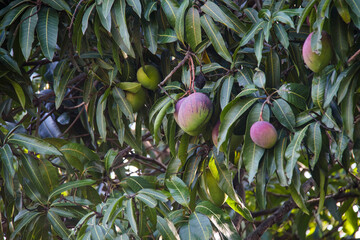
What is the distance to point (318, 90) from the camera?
1.44m

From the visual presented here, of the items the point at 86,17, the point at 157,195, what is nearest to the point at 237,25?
the point at 86,17

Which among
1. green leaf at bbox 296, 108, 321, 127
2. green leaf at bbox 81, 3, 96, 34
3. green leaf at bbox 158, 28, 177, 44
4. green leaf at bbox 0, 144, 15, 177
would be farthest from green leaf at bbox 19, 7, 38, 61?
green leaf at bbox 296, 108, 321, 127

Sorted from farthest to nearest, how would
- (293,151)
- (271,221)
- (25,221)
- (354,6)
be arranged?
(271,221) → (25,221) → (293,151) → (354,6)

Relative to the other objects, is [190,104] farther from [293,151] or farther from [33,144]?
[33,144]

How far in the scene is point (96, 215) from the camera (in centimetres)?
160

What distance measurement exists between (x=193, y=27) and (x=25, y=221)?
957mm

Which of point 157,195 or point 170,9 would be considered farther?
point 170,9

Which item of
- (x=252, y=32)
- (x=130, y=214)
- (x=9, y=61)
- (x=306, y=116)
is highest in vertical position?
(x=252, y=32)

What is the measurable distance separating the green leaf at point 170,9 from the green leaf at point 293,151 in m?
0.64

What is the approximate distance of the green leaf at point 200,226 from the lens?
1511 mm

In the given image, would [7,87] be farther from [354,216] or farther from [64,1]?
[354,216]

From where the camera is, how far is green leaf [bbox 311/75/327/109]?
142 centimetres

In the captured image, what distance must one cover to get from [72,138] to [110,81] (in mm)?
741

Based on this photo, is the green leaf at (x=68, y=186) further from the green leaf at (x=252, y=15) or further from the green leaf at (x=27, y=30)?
the green leaf at (x=252, y=15)
